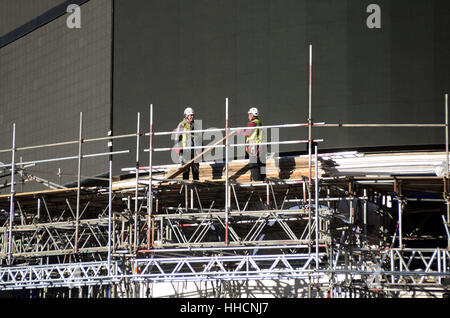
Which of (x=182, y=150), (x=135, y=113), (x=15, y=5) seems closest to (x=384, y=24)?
(x=182, y=150)

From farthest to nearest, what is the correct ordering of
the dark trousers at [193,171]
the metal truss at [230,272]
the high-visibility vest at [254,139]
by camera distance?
the dark trousers at [193,171] → the high-visibility vest at [254,139] → the metal truss at [230,272]

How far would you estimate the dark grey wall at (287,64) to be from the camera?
2831 centimetres

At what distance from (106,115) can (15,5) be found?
965 cm

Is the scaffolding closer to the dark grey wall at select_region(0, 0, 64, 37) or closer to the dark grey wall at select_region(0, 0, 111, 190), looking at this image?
the dark grey wall at select_region(0, 0, 111, 190)

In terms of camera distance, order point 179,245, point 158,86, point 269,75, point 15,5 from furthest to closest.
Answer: point 15,5 < point 158,86 < point 269,75 < point 179,245

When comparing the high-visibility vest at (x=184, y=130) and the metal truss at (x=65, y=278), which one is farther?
the high-visibility vest at (x=184, y=130)

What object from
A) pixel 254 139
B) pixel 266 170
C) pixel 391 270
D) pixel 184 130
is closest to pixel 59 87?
pixel 184 130

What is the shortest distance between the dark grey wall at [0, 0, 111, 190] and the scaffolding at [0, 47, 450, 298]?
164 inches

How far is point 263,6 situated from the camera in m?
30.4

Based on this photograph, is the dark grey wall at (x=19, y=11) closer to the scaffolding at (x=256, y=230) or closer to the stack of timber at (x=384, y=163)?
the scaffolding at (x=256, y=230)

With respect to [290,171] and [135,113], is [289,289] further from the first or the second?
[135,113]

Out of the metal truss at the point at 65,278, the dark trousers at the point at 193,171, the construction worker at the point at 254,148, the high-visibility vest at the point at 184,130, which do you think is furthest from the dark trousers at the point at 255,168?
the metal truss at the point at 65,278

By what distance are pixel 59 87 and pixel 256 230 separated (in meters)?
13.5

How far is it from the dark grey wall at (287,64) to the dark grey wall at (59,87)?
102 centimetres
